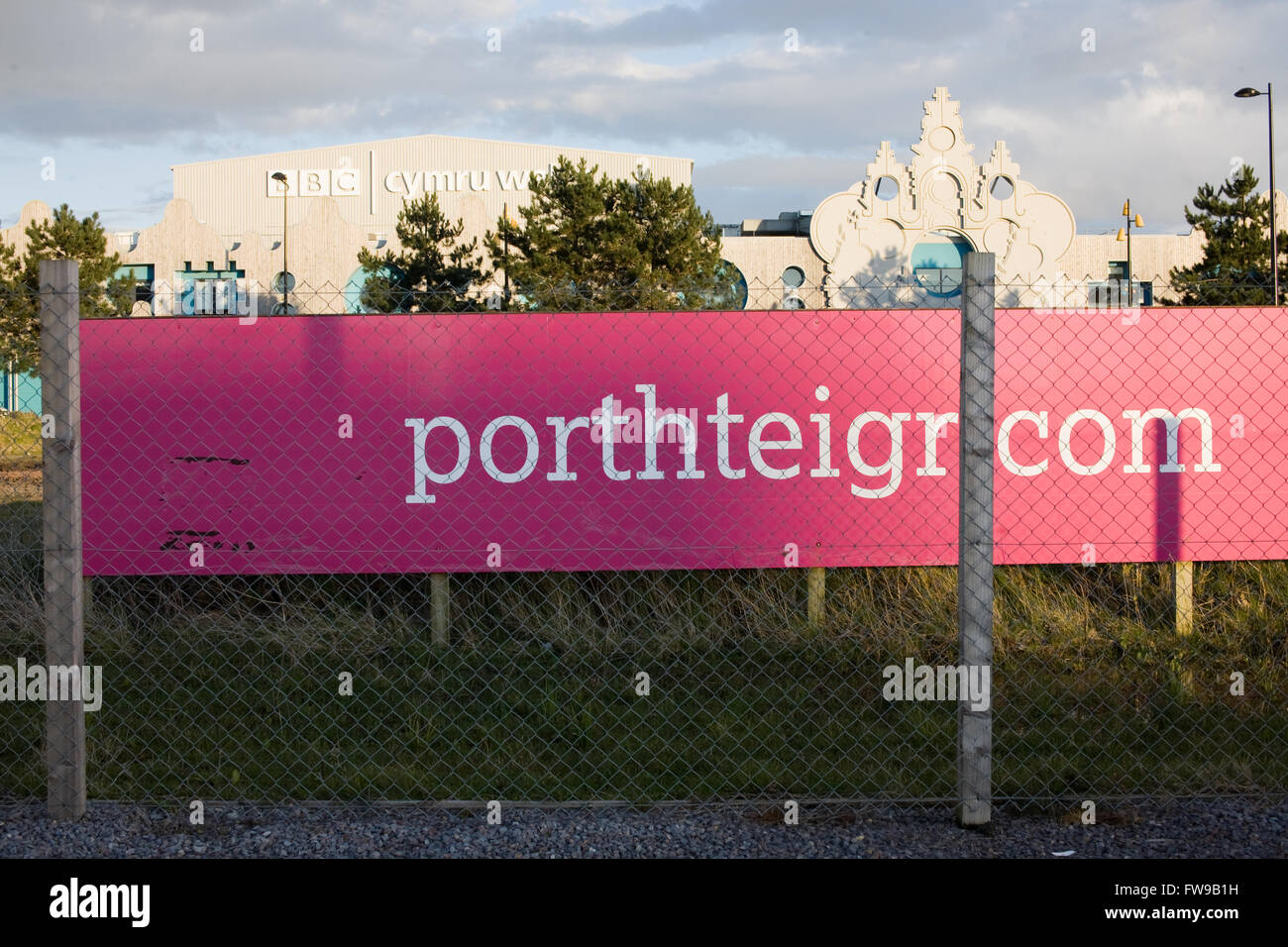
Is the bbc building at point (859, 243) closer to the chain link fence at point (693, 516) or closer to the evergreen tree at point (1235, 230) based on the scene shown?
the evergreen tree at point (1235, 230)

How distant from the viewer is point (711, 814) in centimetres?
415

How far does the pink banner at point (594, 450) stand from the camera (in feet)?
20.4

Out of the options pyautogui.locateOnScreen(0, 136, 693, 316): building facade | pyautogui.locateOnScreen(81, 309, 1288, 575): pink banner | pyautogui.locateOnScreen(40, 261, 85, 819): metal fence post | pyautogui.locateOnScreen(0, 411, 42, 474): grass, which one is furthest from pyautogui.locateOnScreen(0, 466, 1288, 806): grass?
pyautogui.locateOnScreen(0, 136, 693, 316): building facade

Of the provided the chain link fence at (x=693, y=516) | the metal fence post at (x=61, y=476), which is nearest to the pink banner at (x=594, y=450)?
the chain link fence at (x=693, y=516)

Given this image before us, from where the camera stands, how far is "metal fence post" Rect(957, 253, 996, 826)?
12.6 feet

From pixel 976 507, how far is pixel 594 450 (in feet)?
9.27

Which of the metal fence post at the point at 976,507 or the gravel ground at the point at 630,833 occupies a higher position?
the metal fence post at the point at 976,507

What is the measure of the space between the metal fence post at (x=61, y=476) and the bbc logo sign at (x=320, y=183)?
60.0 meters

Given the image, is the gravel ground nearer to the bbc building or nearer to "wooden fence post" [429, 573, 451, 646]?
"wooden fence post" [429, 573, 451, 646]

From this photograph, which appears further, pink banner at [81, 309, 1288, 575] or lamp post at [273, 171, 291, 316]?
pink banner at [81, 309, 1288, 575]

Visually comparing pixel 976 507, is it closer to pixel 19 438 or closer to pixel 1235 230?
pixel 19 438

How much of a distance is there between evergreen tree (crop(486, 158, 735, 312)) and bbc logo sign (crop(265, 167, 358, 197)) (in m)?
36.3

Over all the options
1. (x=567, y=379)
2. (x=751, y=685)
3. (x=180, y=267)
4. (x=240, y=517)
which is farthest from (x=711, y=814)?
(x=180, y=267)

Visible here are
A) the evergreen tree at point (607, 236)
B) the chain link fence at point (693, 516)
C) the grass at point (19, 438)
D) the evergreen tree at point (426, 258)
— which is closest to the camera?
the grass at point (19, 438)
